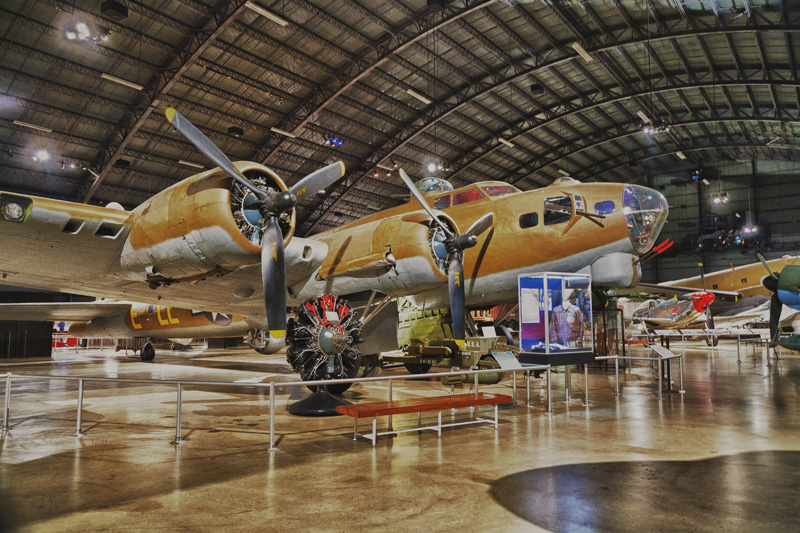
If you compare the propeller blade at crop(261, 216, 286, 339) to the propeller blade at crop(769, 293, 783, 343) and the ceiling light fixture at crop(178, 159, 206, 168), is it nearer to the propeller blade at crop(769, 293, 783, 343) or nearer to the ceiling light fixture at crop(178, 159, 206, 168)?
the propeller blade at crop(769, 293, 783, 343)

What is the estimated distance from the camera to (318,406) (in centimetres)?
904

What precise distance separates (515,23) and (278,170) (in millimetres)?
16538

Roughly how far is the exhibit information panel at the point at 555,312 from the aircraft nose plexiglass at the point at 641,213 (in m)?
1.52

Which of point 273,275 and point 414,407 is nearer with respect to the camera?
point 414,407

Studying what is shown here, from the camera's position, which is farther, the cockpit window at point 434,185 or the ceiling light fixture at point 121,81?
the ceiling light fixture at point 121,81

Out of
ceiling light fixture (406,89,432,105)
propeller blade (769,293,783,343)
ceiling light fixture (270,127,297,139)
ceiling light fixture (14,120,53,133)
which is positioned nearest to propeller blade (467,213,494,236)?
propeller blade (769,293,783,343)

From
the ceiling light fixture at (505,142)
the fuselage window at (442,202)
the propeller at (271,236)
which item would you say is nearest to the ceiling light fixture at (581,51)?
the ceiling light fixture at (505,142)

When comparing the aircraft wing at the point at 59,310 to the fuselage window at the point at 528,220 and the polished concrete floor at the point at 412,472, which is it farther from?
the fuselage window at the point at 528,220

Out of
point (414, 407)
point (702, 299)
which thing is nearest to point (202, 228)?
point (414, 407)

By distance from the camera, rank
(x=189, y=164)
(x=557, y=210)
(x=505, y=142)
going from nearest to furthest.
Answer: (x=557, y=210) < (x=189, y=164) < (x=505, y=142)

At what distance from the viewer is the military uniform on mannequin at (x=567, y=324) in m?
10.1

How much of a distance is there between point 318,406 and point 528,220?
20.0ft

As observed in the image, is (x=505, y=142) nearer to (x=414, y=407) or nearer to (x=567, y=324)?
(x=567, y=324)

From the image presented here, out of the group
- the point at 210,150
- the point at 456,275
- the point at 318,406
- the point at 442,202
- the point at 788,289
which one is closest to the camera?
the point at 210,150
